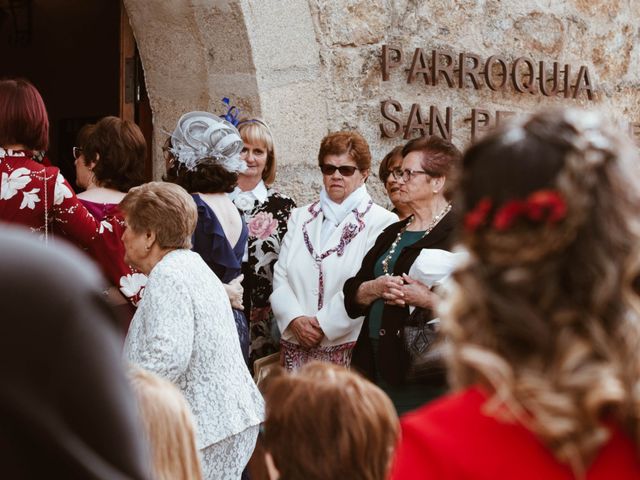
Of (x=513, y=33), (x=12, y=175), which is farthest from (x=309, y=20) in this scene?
(x=12, y=175)

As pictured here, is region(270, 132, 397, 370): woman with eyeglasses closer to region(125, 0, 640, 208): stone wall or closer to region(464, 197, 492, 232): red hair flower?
region(125, 0, 640, 208): stone wall

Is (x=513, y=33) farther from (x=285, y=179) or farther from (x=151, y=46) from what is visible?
(x=151, y=46)

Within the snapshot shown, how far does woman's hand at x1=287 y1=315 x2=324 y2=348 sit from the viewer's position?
4848 mm

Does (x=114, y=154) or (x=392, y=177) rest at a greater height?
(x=114, y=154)

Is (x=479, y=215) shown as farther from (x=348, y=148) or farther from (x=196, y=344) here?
(x=348, y=148)

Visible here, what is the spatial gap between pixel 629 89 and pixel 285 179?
7.72 ft

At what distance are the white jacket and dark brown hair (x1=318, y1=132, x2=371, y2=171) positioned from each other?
141 cm

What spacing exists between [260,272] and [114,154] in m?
0.99

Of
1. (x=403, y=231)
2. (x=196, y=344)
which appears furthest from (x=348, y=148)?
(x=196, y=344)

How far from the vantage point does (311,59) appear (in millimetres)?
5551

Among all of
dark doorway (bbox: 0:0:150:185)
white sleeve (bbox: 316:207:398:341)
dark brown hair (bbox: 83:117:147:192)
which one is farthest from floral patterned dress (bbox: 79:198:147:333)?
dark doorway (bbox: 0:0:150:185)

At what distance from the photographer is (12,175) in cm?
409

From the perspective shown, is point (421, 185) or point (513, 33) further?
point (513, 33)

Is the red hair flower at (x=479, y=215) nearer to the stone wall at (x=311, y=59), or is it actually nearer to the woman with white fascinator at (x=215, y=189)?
the woman with white fascinator at (x=215, y=189)
